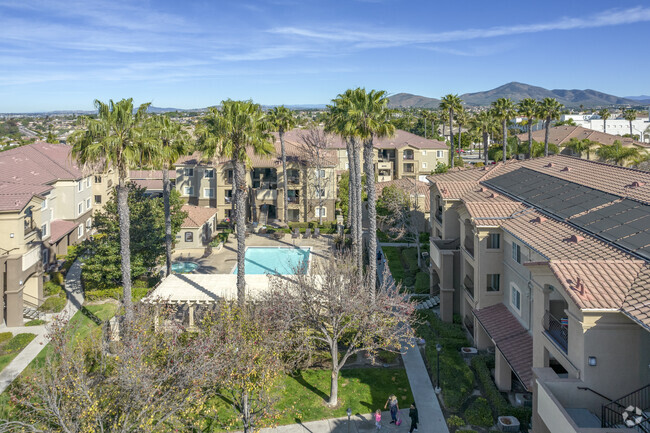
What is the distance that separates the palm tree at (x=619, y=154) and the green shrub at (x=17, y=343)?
65711 millimetres

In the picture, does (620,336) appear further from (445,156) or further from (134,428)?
(445,156)

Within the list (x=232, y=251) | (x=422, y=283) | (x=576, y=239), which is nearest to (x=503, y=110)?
(x=422, y=283)

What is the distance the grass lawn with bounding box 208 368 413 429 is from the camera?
22.4 m

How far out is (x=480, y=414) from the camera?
2109 centimetres

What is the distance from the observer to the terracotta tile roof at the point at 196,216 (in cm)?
4950

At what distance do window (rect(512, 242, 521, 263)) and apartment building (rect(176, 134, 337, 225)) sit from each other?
35.1m

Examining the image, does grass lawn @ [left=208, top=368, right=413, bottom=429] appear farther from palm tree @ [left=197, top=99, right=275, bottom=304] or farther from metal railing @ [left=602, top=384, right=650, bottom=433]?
metal railing @ [left=602, top=384, right=650, bottom=433]

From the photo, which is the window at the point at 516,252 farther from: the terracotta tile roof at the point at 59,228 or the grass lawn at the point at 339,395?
the terracotta tile roof at the point at 59,228

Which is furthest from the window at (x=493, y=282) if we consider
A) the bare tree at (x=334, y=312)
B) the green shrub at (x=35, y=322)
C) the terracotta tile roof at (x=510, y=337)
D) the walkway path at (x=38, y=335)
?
the green shrub at (x=35, y=322)

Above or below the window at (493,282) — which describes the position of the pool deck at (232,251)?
below

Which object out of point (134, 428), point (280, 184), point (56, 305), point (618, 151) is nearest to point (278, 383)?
point (134, 428)

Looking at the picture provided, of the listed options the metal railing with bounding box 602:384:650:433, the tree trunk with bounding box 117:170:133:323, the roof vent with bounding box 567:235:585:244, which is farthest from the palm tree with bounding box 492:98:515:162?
the metal railing with bounding box 602:384:650:433

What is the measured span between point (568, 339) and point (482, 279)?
1006 centimetres

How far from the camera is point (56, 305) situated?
1377 inches
